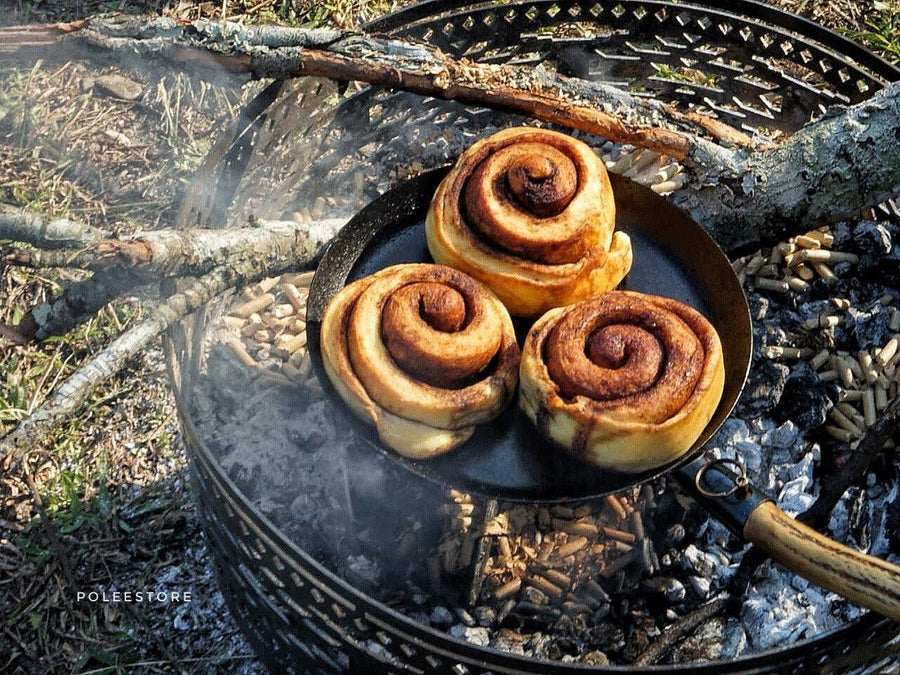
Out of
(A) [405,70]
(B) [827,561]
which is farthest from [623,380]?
(A) [405,70]

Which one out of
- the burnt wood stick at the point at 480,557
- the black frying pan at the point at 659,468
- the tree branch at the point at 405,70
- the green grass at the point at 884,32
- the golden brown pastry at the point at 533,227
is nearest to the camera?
the black frying pan at the point at 659,468

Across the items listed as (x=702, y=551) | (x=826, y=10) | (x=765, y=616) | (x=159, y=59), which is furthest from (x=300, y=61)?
(x=826, y=10)

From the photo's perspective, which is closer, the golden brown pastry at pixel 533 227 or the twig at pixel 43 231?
the twig at pixel 43 231

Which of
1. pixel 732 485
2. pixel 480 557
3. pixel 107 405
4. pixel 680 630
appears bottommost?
pixel 107 405

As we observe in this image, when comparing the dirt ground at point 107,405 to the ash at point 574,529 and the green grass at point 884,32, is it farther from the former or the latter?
the ash at point 574,529

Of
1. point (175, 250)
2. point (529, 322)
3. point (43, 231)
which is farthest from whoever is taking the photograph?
point (529, 322)

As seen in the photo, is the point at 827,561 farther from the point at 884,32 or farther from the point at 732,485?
the point at 884,32

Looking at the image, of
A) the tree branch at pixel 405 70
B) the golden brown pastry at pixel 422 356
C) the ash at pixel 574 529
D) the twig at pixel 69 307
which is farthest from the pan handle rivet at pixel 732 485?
the twig at pixel 69 307
